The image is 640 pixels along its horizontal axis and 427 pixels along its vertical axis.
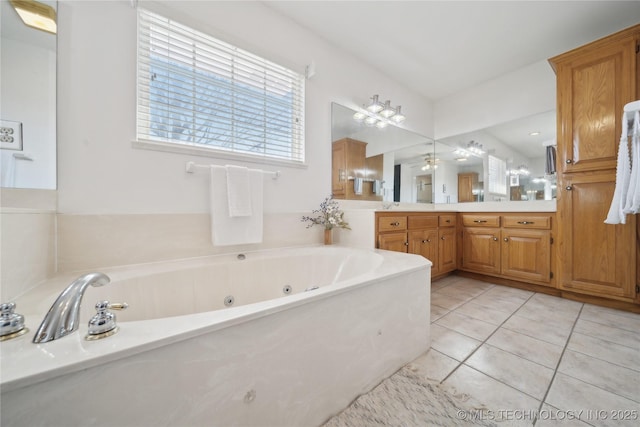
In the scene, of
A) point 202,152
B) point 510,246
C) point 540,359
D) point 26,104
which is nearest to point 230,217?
point 202,152

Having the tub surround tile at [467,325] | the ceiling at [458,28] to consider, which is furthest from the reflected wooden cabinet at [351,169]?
the tub surround tile at [467,325]

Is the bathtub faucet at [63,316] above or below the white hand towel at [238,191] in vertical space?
below

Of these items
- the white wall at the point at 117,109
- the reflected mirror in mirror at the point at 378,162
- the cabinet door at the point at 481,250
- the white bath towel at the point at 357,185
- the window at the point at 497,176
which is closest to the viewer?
the white wall at the point at 117,109

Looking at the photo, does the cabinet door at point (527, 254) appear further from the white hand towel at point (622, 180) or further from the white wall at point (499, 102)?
the white wall at point (499, 102)

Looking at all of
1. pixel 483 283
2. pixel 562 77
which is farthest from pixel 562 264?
pixel 562 77

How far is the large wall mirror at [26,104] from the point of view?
102cm

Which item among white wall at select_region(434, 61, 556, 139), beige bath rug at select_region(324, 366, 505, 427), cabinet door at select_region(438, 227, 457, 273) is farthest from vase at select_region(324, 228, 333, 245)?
white wall at select_region(434, 61, 556, 139)

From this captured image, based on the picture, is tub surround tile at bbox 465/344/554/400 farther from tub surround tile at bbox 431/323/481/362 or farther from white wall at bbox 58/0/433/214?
white wall at bbox 58/0/433/214

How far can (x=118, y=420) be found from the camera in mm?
540

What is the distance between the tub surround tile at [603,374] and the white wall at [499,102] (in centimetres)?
241

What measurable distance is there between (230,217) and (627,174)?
9.22 feet

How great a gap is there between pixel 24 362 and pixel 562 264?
3.15 m

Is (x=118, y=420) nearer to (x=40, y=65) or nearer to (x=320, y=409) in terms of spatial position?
(x=320, y=409)

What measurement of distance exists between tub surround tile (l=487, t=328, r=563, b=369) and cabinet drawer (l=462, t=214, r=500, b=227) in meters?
1.35
